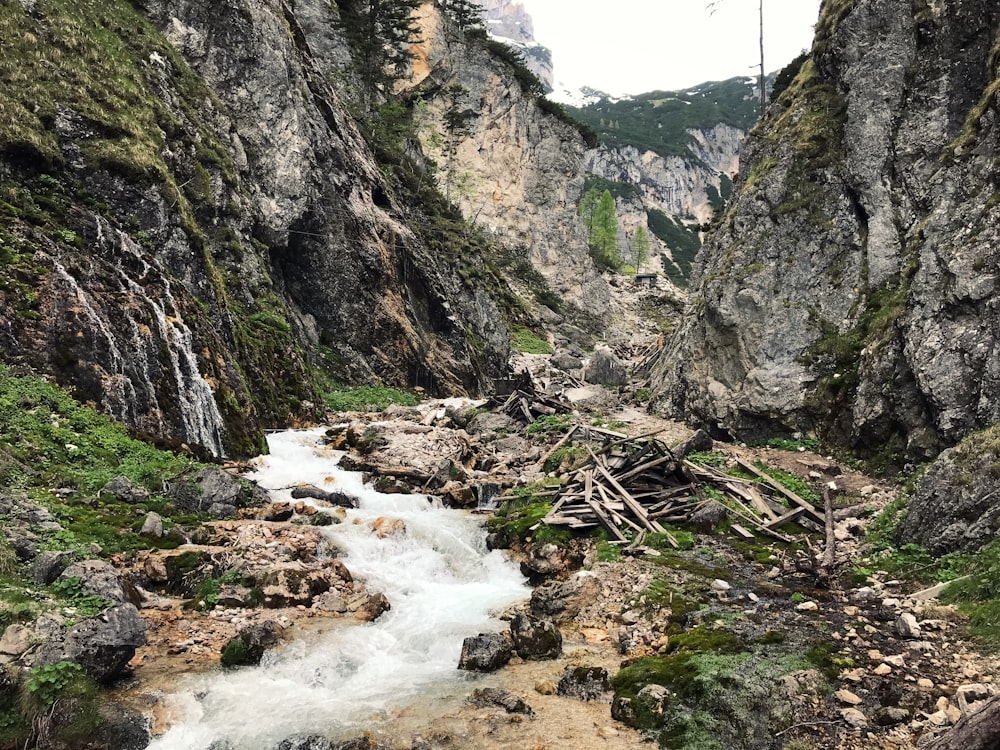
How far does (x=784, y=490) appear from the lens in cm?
1406

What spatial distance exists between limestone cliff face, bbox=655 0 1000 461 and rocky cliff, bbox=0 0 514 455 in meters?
17.3

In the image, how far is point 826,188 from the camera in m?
22.1

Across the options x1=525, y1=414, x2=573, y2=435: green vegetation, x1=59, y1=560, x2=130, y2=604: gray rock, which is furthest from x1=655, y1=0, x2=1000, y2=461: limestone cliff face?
x1=59, y1=560, x2=130, y2=604: gray rock

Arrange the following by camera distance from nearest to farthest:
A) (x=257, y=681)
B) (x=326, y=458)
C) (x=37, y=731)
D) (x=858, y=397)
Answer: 1. (x=37, y=731)
2. (x=257, y=681)
3. (x=858, y=397)
4. (x=326, y=458)

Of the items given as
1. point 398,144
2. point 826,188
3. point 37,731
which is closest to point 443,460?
point 37,731

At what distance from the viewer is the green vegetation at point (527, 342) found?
2037 inches

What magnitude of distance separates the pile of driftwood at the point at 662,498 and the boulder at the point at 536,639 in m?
4.11

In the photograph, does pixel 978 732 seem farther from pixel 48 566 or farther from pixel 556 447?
pixel 556 447

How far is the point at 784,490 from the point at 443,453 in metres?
11.0

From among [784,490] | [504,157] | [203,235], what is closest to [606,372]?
[784,490]

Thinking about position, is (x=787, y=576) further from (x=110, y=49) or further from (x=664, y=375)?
(x=110, y=49)

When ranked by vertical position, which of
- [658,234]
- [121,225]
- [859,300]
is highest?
[658,234]

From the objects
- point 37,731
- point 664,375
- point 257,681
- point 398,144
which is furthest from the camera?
point 398,144

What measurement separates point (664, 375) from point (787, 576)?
20351 millimetres
